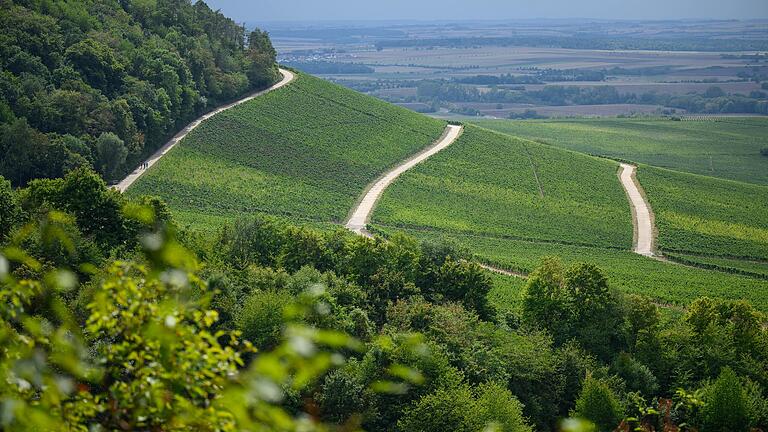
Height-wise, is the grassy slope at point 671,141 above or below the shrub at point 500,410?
above

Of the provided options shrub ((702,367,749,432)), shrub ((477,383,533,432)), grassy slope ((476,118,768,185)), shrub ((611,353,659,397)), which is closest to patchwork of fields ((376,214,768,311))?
shrub ((611,353,659,397))

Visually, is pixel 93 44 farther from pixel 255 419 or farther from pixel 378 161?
pixel 255 419

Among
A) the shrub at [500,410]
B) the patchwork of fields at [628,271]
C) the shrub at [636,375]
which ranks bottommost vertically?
the patchwork of fields at [628,271]

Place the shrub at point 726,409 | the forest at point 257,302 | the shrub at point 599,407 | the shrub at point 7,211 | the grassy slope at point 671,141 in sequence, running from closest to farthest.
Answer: the forest at point 257,302 → the shrub at point 599,407 → the shrub at point 726,409 → the shrub at point 7,211 → the grassy slope at point 671,141

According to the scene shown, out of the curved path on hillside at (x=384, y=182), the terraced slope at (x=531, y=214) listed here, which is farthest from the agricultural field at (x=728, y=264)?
the curved path on hillside at (x=384, y=182)

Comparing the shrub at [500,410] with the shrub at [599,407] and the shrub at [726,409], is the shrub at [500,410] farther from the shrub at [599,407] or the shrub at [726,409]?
the shrub at [726,409]

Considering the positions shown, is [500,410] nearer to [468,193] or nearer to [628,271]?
[628,271]

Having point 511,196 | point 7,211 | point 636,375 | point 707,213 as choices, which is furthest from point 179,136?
point 636,375

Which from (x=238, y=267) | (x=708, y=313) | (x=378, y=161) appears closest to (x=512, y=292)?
(x=708, y=313)
